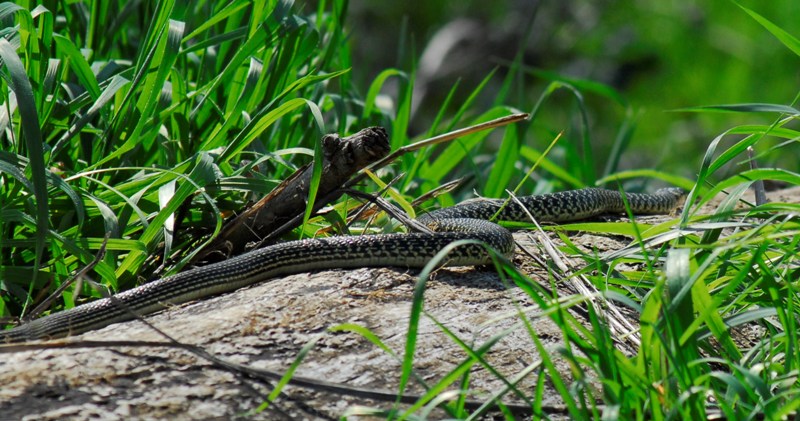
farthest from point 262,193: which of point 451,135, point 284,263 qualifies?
point 451,135

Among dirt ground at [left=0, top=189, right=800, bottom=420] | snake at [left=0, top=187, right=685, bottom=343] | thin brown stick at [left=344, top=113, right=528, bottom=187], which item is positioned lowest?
dirt ground at [left=0, top=189, right=800, bottom=420]

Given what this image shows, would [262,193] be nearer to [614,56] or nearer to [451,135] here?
[451,135]

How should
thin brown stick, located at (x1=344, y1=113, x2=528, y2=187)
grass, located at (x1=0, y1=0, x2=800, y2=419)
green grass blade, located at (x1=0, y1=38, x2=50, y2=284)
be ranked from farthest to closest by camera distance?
thin brown stick, located at (x1=344, y1=113, x2=528, y2=187) < green grass blade, located at (x1=0, y1=38, x2=50, y2=284) < grass, located at (x1=0, y1=0, x2=800, y2=419)

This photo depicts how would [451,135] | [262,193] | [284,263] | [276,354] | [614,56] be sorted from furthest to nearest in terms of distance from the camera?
[614,56] < [262,193] < [284,263] < [451,135] < [276,354]

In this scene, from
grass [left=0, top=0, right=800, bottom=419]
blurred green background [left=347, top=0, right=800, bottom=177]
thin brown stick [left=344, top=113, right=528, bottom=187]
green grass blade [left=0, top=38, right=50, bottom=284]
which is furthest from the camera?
blurred green background [left=347, top=0, right=800, bottom=177]

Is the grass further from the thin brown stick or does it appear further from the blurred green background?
the blurred green background

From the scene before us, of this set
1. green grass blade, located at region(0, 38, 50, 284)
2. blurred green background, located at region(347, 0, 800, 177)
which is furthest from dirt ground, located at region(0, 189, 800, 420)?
blurred green background, located at region(347, 0, 800, 177)

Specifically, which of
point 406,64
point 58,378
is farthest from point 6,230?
point 406,64

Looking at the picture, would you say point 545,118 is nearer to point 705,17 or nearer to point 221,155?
point 705,17
